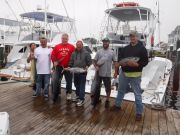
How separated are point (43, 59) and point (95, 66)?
1396 millimetres

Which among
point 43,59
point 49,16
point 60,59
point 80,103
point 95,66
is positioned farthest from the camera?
point 49,16

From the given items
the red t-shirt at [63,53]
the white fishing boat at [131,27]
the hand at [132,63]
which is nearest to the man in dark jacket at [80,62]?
the red t-shirt at [63,53]

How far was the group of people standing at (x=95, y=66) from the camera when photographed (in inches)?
Result: 196

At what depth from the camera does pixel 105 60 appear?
5.58 meters

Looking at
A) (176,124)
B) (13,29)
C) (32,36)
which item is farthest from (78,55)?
(13,29)

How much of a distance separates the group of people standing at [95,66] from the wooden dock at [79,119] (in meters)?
0.27

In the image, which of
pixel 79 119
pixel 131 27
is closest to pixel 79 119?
pixel 79 119

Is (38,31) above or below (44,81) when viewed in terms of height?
above

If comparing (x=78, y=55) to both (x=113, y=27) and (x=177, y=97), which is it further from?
(x=177, y=97)

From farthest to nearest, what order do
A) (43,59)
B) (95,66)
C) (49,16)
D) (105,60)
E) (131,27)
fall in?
(49,16) → (131,27) → (43,59) → (95,66) → (105,60)

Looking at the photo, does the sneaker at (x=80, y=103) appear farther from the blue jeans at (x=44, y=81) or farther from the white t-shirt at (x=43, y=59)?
the white t-shirt at (x=43, y=59)

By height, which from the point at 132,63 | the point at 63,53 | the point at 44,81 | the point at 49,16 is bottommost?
the point at 44,81

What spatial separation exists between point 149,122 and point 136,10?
347 inches

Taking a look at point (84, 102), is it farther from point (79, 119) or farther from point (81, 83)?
point (79, 119)
